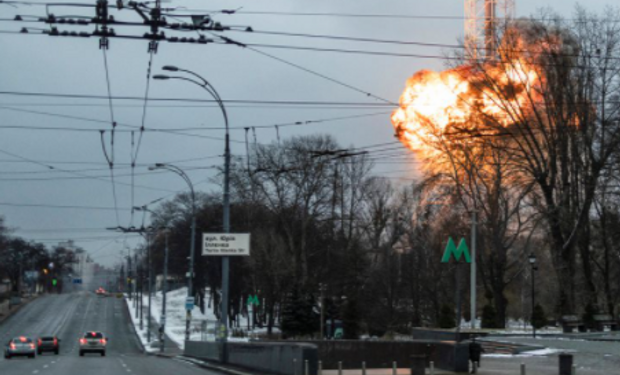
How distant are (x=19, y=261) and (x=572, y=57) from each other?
12702 cm

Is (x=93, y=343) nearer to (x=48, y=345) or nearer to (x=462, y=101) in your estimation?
(x=48, y=345)

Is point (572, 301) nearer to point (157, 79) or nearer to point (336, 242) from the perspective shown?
point (336, 242)

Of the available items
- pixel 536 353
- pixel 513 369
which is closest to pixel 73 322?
pixel 536 353

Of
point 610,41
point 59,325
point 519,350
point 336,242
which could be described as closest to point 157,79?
point 519,350

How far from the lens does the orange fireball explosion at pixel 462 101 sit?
53.5 metres

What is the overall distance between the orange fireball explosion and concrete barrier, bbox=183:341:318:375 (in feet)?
69.3

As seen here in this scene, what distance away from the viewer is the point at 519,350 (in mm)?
38188

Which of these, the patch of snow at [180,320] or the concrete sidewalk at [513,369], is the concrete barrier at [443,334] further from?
the patch of snow at [180,320]

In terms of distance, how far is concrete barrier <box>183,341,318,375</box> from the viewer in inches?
1040

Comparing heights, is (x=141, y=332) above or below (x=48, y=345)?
below

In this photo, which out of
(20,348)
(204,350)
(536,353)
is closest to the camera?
(536,353)

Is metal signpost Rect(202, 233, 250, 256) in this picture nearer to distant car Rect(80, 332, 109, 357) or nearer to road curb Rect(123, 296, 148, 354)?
distant car Rect(80, 332, 109, 357)

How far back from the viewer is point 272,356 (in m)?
29.8

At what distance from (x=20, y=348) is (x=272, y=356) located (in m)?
29.1
